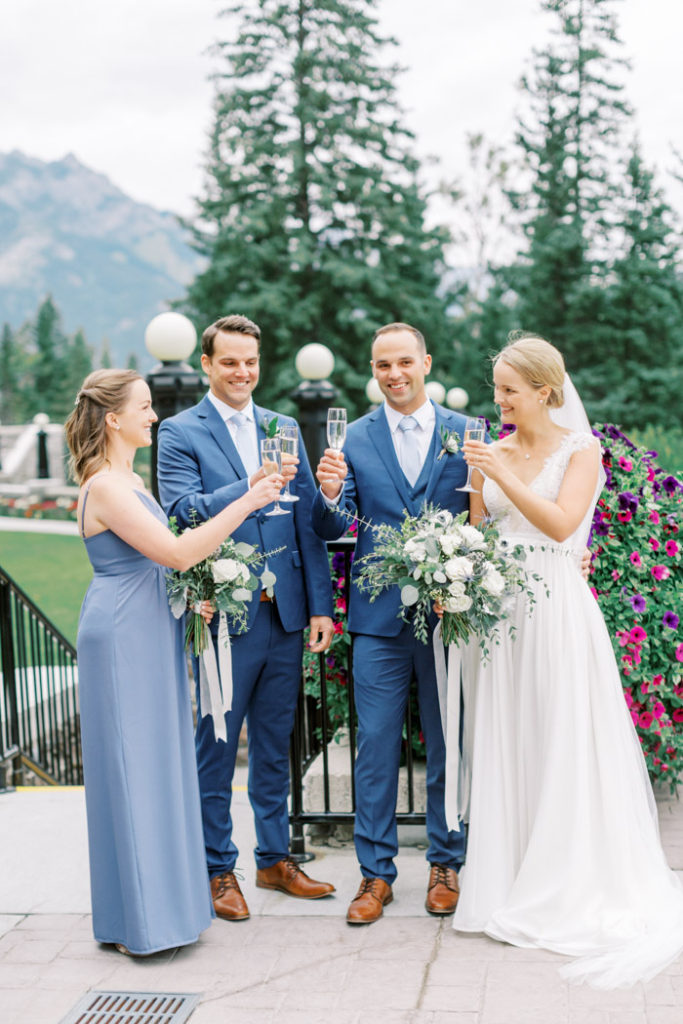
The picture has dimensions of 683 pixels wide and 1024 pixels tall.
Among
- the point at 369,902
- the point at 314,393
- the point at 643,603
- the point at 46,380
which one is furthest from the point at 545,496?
the point at 46,380

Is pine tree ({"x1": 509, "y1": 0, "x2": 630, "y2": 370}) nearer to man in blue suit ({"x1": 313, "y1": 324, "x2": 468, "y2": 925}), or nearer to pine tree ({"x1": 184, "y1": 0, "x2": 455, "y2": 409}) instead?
pine tree ({"x1": 184, "y1": 0, "x2": 455, "y2": 409})

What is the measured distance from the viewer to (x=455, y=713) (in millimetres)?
3979

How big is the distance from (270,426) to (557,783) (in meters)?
1.76

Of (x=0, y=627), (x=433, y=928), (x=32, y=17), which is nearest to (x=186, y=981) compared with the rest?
(x=433, y=928)

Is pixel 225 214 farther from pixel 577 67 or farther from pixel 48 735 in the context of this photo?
pixel 48 735

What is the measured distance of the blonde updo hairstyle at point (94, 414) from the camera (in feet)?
12.1

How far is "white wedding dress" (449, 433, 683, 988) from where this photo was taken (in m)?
3.69

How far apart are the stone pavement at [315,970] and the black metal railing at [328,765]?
280 millimetres

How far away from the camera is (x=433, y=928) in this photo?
3.83 m

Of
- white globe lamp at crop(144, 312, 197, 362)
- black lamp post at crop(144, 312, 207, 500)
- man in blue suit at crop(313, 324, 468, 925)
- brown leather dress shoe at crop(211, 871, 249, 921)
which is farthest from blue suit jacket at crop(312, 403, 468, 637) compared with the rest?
white globe lamp at crop(144, 312, 197, 362)

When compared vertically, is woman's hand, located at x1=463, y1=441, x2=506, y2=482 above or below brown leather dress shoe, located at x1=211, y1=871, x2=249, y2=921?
above

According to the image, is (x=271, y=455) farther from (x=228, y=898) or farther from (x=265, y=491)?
(x=228, y=898)

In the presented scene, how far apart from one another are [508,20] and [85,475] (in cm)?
3810

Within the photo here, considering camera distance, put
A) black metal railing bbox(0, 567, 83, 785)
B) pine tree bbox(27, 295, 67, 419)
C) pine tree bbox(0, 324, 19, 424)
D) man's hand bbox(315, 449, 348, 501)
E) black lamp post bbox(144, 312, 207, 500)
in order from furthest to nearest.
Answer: pine tree bbox(0, 324, 19, 424) < pine tree bbox(27, 295, 67, 419) < black lamp post bbox(144, 312, 207, 500) < black metal railing bbox(0, 567, 83, 785) < man's hand bbox(315, 449, 348, 501)
